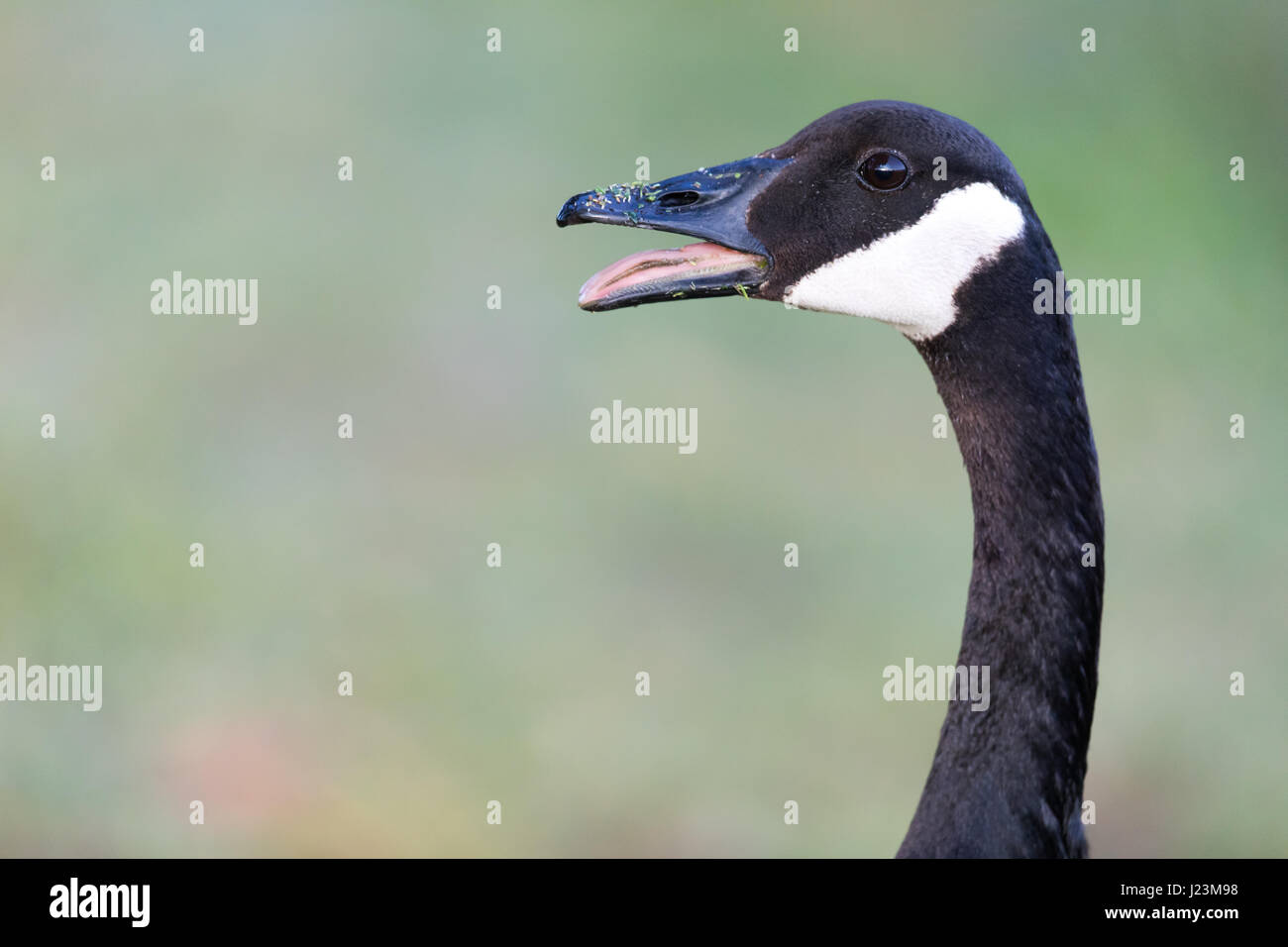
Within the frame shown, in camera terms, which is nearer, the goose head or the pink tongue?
the goose head

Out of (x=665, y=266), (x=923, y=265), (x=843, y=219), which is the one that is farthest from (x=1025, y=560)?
(x=665, y=266)

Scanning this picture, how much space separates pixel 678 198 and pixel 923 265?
538 millimetres

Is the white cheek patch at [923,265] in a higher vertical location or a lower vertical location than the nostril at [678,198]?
lower

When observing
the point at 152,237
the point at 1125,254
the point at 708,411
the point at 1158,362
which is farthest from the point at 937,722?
the point at 152,237

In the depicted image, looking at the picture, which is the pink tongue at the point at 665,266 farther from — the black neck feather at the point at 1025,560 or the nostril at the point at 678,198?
the black neck feather at the point at 1025,560

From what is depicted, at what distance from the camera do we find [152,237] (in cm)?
930

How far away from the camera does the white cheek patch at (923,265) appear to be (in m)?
2.80

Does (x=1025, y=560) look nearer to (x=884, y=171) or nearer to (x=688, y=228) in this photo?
(x=884, y=171)

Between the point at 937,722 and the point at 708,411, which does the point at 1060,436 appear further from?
the point at 708,411

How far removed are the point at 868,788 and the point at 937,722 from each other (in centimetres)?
109

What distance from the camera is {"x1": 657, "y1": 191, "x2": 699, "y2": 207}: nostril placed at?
2975 millimetres

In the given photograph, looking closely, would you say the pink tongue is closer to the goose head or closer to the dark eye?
the goose head

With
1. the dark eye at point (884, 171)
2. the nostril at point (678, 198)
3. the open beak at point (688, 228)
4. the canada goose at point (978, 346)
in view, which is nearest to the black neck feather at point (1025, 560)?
the canada goose at point (978, 346)

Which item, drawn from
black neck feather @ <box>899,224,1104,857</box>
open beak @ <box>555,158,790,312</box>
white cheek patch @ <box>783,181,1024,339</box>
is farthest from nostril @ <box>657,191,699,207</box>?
black neck feather @ <box>899,224,1104,857</box>
